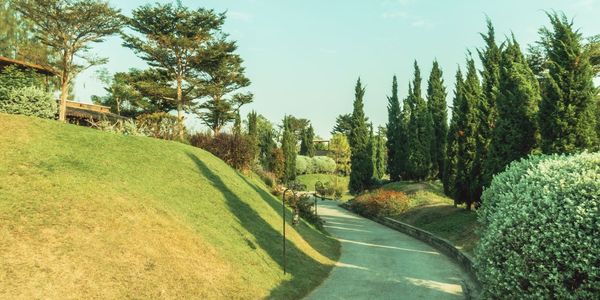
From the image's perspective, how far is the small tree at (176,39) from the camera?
1971 inches

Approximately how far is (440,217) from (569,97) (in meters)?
12.8

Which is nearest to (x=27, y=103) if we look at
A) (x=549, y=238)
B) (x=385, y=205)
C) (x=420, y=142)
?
(x=549, y=238)

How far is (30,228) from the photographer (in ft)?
31.8

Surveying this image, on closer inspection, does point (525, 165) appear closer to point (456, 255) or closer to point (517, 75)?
point (456, 255)

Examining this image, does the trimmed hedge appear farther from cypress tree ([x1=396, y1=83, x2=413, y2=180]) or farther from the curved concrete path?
the curved concrete path

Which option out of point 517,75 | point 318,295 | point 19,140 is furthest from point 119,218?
point 517,75

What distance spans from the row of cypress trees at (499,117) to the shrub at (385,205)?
13.3ft

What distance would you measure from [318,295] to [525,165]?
7.34 m

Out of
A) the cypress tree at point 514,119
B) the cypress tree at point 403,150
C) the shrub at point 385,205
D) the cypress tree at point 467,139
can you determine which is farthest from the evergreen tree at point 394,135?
the cypress tree at point 514,119

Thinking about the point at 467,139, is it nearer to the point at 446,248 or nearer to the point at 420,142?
the point at 446,248

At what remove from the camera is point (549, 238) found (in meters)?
8.23

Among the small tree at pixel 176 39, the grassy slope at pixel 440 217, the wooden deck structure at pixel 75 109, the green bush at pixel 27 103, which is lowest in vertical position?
the grassy slope at pixel 440 217

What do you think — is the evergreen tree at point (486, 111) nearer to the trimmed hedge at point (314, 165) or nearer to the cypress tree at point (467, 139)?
the cypress tree at point (467, 139)

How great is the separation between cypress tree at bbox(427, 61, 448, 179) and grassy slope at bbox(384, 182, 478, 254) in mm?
4317
